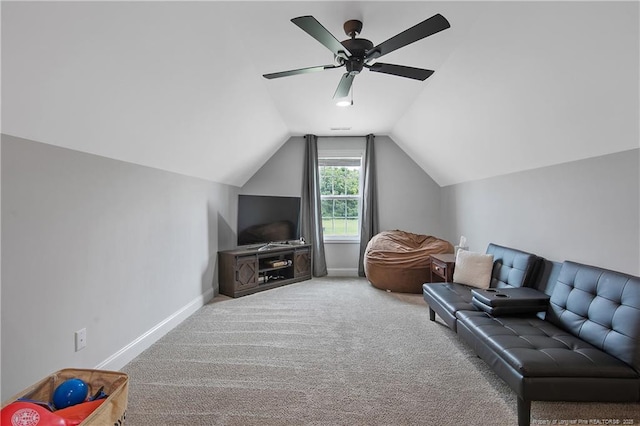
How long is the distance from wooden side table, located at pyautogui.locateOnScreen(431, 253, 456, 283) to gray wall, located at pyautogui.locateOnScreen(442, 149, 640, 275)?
2.11 feet

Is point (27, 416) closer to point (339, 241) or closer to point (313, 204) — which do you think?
point (313, 204)

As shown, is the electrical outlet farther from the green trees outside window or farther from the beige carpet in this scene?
the green trees outside window

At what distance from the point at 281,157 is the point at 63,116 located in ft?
13.4

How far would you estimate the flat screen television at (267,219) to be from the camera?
4750 mm

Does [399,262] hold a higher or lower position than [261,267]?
higher

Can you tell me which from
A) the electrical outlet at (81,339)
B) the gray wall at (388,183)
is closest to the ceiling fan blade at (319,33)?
the electrical outlet at (81,339)

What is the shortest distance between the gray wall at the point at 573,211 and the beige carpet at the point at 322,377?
1032mm

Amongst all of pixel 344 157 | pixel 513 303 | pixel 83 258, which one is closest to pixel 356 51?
pixel 513 303

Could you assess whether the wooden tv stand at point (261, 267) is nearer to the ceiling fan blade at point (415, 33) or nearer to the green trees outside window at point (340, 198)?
A: the green trees outside window at point (340, 198)

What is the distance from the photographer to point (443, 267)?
373cm

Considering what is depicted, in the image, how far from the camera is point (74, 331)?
203 centimetres

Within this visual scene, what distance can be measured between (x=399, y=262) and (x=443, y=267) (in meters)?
0.92

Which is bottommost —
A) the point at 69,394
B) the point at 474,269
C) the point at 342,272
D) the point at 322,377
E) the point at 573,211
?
the point at 322,377

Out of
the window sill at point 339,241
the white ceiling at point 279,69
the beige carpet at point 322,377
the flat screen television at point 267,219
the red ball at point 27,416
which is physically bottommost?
the beige carpet at point 322,377
